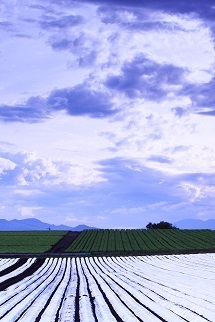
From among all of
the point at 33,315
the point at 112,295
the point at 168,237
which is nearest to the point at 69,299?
the point at 112,295

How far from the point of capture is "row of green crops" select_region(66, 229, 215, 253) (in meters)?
67.3

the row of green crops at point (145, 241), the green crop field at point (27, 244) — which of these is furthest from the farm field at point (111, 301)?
the row of green crops at point (145, 241)

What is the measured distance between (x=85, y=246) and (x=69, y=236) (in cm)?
1700

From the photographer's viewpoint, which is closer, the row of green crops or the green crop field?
the green crop field

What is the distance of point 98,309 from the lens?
16922mm

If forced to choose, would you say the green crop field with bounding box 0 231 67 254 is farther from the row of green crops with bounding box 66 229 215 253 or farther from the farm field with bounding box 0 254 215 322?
the farm field with bounding box 0 254 215 322

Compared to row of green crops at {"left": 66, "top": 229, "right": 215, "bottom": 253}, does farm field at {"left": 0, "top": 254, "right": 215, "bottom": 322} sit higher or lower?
lower

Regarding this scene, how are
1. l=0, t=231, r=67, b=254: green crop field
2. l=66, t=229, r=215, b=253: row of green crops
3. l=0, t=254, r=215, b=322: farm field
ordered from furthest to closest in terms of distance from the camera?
l=66, t=229, r=215, b=253: row of green crops
l=0, t=231, r=67, b=254: green crop field
l=0, t=254, r=215, b=322: farm field

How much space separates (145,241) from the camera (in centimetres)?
7819

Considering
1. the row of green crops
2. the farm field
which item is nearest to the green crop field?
the row of green crops

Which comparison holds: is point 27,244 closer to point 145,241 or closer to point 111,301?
point 145,241

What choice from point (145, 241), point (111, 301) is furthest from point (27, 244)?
point (111, 301)

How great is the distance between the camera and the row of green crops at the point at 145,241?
67.3 metres

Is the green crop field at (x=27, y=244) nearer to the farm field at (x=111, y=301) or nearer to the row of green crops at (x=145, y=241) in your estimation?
the row of green crops at (x=145, y=241)
